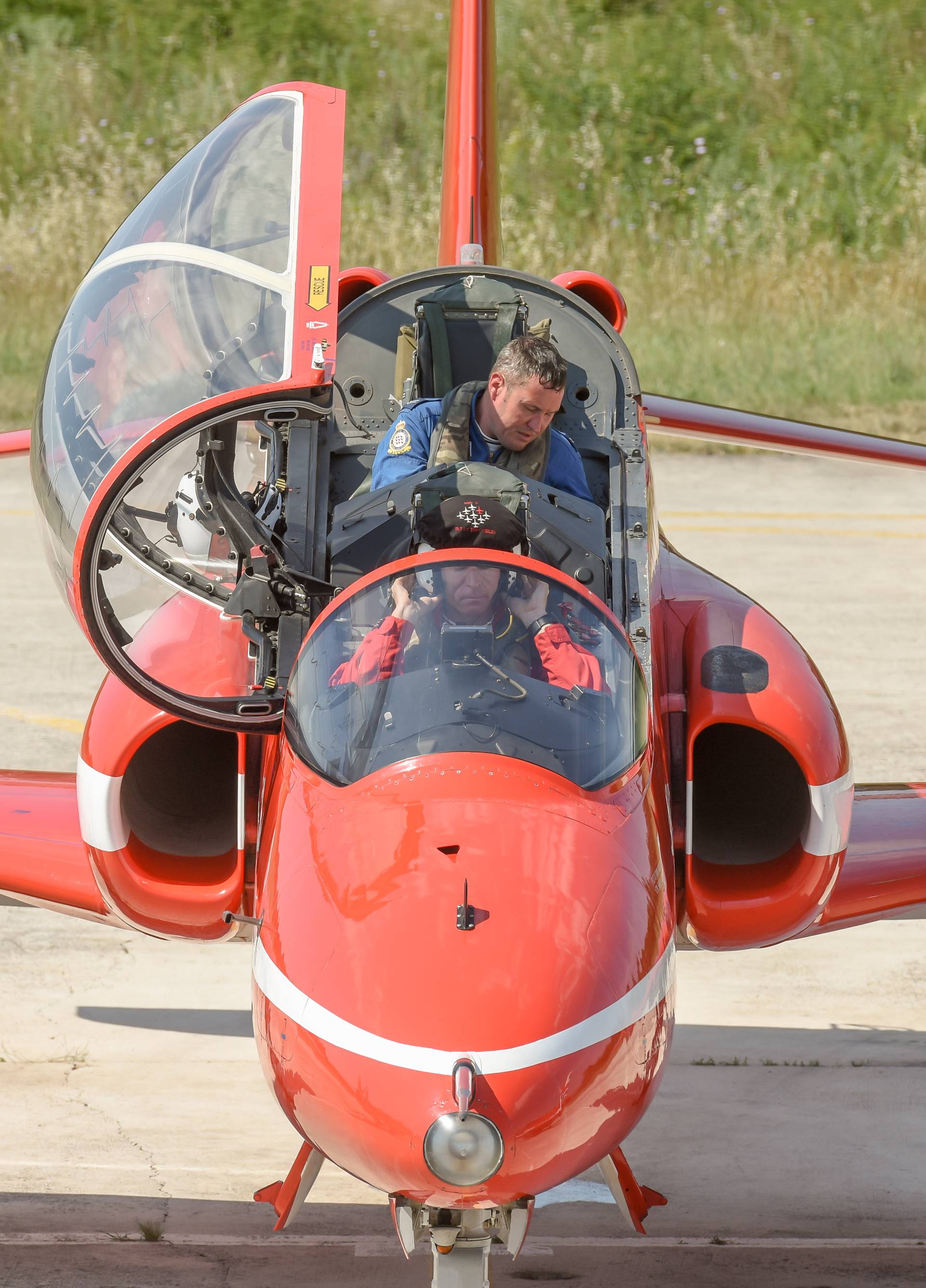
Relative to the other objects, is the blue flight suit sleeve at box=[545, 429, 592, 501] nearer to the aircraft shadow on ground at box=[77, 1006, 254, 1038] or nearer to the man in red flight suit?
the man in red flight suit

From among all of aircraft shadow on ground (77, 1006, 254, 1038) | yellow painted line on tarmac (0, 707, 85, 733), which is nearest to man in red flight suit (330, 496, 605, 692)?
aircraft shadow on ground (77, 1006, 254, 1038)

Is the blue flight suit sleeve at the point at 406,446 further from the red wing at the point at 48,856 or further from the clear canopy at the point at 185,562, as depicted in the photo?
the red wing at the point at 48,856

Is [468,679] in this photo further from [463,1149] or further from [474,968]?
[463,1149]

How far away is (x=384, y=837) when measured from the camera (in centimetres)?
407

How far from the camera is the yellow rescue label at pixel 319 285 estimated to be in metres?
4.81

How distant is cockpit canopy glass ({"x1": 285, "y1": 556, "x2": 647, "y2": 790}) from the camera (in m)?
4.30

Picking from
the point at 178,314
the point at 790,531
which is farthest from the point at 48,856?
the point at 790,531

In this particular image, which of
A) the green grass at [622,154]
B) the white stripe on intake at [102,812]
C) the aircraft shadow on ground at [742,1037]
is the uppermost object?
the green grass at [622,154]

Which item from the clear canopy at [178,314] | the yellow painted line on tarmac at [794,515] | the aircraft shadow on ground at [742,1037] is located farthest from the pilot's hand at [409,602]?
the yellow painted line on tarmac at [794,515]

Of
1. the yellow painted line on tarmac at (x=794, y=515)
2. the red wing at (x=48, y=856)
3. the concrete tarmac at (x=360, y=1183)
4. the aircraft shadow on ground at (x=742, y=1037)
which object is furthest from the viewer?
the yellow painted line on tarmac at (x=794, y=515)

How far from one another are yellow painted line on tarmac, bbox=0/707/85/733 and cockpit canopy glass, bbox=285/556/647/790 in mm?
A: 7530

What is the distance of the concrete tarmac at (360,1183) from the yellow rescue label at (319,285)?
11.6 feet

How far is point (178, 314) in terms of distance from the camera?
16.7 ft

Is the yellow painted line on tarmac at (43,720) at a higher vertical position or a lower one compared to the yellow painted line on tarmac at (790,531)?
lower
